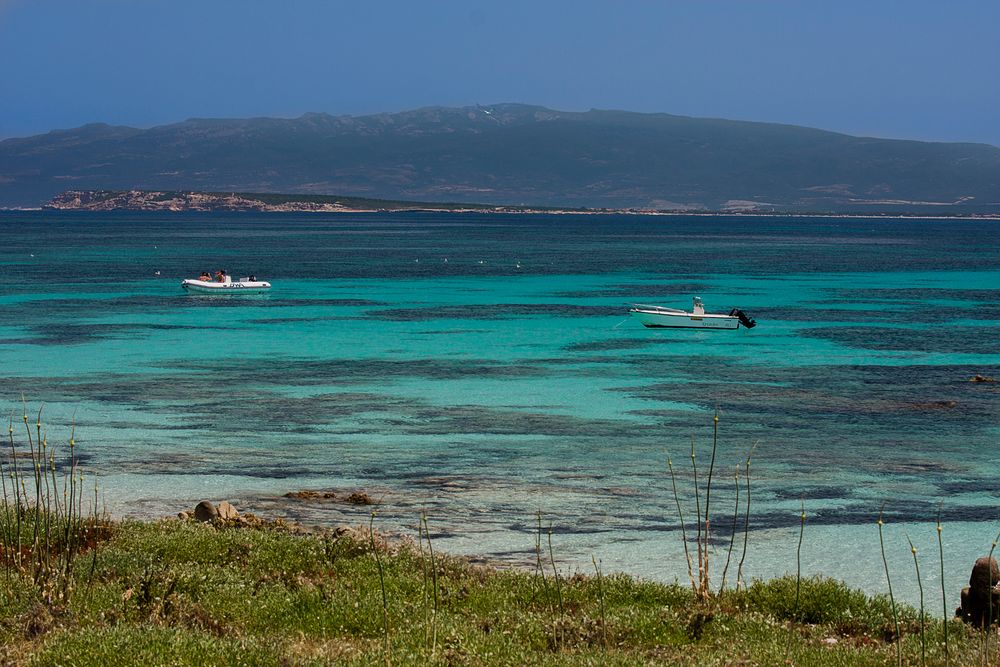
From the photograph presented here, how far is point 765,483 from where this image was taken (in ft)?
66.8

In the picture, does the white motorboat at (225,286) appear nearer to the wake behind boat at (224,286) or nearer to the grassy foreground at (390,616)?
the wake behind boat at (224,286)

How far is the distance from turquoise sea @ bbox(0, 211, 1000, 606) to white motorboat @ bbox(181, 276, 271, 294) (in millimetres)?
1102

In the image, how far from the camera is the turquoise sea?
1767 centimetres

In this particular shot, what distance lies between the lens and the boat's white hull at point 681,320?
155ft

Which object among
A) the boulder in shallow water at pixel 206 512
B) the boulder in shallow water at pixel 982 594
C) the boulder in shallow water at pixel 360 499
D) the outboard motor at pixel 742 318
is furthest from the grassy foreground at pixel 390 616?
the outboard motor at pixel 742 318

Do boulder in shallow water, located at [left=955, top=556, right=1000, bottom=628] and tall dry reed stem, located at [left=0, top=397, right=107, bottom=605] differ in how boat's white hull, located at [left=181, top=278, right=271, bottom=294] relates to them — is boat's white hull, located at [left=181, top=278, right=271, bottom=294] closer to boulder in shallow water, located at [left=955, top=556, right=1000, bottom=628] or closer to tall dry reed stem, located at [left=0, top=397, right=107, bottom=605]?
tall dry reed stem, located at [left=0, top=397, right=107, bottom=605]

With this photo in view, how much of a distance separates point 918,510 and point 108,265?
78.5 meters

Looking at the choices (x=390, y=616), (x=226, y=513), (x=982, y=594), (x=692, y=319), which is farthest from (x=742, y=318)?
(x=390, y=616)

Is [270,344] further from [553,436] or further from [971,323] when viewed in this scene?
[971,323]

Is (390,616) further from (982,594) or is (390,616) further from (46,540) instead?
(982,594)

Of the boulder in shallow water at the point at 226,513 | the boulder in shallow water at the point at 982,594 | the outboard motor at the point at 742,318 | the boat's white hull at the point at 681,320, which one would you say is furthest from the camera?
the outboard motor at the point at 742,318

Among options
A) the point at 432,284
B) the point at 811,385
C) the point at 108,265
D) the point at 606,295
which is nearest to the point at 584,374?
the point at 811,385

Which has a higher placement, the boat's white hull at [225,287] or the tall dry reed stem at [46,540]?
the tall dry reed stem at [46,540]

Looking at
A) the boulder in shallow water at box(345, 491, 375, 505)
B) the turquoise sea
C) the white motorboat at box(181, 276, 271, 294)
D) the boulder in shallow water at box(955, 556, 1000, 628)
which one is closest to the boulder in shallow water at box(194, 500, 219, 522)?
the turquoise sea
